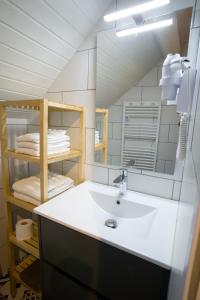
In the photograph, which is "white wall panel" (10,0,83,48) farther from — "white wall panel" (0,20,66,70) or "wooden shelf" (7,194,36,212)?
"wooden shelf" (7,194,36,212)

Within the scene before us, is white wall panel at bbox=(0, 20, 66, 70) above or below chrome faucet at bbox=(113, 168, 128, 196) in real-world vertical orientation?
above

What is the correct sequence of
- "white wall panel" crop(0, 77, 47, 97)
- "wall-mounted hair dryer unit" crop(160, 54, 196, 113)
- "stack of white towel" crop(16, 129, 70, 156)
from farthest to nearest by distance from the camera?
"white wall panel" crop(0, 77, 47, 97)
"stack of white towel" crop(16, 129, 70, 156)
"wall-mounted hair dryer unit" crop(160, 54, 196, 113)

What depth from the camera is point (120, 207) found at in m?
0.99

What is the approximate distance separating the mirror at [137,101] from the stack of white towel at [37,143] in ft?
0.79

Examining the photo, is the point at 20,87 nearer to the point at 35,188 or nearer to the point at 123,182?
the point at 35,188

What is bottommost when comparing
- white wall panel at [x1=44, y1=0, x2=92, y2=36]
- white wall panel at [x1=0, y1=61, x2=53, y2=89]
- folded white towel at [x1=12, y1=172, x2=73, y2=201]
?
folded white towel at [x1=12, y1=172, x2=73, y2=201]

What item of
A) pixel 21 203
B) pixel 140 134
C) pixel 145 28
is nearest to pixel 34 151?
pixel 21 203

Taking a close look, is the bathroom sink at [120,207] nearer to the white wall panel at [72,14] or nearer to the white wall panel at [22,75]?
the white wall panel at [22,75]

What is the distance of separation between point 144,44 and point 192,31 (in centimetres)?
24

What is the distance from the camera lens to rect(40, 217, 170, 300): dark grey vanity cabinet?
61 cm

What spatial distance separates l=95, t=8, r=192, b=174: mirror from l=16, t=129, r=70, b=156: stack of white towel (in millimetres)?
240

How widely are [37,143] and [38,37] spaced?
1.88 feet

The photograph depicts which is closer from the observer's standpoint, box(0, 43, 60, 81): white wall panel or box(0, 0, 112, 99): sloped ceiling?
box(0, 0, 112, 99): sloped ceiling

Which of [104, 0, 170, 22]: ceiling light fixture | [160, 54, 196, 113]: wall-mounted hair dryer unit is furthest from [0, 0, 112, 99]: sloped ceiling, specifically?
[160, 54, 196, 113]: wall-mounted hair dryer unit
